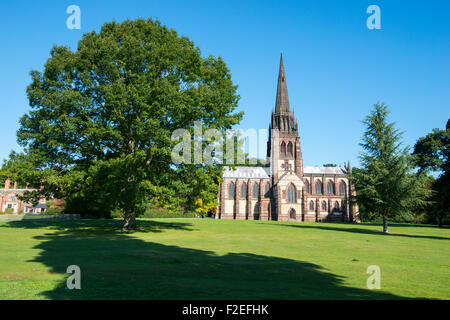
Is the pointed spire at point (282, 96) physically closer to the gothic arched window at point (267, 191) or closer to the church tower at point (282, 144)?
the church tower at point (282, 144)

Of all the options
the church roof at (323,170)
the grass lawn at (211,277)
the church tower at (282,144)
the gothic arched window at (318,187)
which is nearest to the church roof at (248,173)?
the church tower at (282,144)

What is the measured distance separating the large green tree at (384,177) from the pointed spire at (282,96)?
152 feet

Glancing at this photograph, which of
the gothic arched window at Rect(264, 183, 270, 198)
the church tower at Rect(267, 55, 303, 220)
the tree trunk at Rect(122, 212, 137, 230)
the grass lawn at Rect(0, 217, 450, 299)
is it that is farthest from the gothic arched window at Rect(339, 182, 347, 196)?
the grass lawn at Rect(0, 217, 450, 299)

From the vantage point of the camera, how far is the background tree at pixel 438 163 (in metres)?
50.0

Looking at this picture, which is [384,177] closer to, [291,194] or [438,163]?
[438,163]

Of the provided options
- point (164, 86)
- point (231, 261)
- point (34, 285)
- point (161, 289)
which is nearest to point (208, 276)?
point (161, 289)

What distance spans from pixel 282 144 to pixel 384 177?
4723 cm

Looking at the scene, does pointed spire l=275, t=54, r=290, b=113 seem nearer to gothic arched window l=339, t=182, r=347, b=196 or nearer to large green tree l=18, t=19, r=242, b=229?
gothic arched window l=339, t=182, r=347, b=196

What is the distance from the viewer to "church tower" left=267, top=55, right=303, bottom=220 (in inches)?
3100

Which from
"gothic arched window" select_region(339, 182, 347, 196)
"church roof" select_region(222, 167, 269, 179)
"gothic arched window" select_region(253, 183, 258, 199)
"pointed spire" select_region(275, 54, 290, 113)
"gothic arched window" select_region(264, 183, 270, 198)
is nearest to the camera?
"gothic arched window" select_region(264, 183, 270, 198)

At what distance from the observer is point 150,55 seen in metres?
23.0

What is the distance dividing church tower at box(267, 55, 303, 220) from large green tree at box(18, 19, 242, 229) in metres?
54.2
